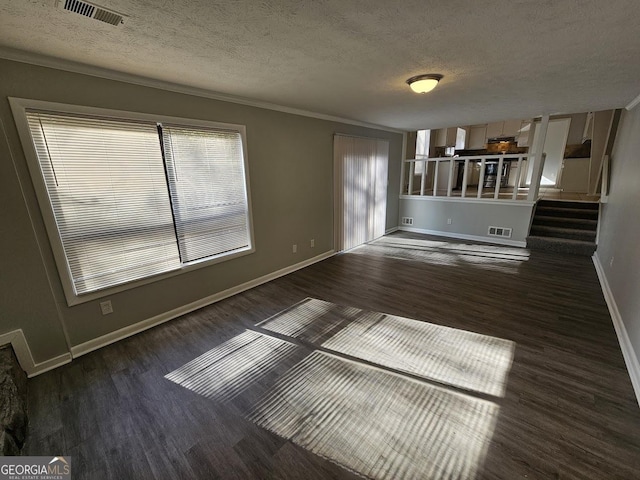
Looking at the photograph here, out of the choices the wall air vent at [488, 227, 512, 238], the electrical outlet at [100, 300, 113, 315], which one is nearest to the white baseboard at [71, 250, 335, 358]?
the electrical outlet at [100, 300, 113, 315]

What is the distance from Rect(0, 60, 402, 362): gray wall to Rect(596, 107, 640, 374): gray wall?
3520mm

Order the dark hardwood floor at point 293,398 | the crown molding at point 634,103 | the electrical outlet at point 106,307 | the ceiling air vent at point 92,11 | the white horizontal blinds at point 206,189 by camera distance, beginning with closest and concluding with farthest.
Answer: the ceiling air vent at point 92,11 → the dark hardwood floor at point 293,398 → the electrical outlet at point 106,307 → the white horizontal blinds at point 206,189 → the crown molding at point 634,103

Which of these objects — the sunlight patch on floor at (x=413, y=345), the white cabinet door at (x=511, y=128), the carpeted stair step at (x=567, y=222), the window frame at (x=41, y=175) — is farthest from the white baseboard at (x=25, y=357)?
the white cabinet door at (x=511, y=128)

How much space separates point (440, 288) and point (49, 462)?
3.67 m

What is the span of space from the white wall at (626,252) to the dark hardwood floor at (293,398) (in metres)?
0.13

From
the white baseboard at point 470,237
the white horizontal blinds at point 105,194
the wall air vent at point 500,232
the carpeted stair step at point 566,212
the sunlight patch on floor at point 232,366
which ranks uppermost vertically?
the white horizontal blinds at point 105,194

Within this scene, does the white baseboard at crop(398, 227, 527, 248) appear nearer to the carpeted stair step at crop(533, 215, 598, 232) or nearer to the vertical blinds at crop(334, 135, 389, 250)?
→ the carpeted stair step at crop(533, 215, 598, 232)

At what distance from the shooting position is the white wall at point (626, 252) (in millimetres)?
2121

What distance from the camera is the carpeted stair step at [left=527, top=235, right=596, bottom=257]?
4.49 m

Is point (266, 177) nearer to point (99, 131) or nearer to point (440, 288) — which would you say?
point (99, 131)

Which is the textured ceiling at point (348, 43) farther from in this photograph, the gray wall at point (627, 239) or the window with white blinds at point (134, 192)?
the gray wall at point (627, 239)

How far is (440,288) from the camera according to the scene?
3.42 metres

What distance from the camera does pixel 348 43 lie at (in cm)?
172

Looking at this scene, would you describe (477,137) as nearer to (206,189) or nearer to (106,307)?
(206,189)
